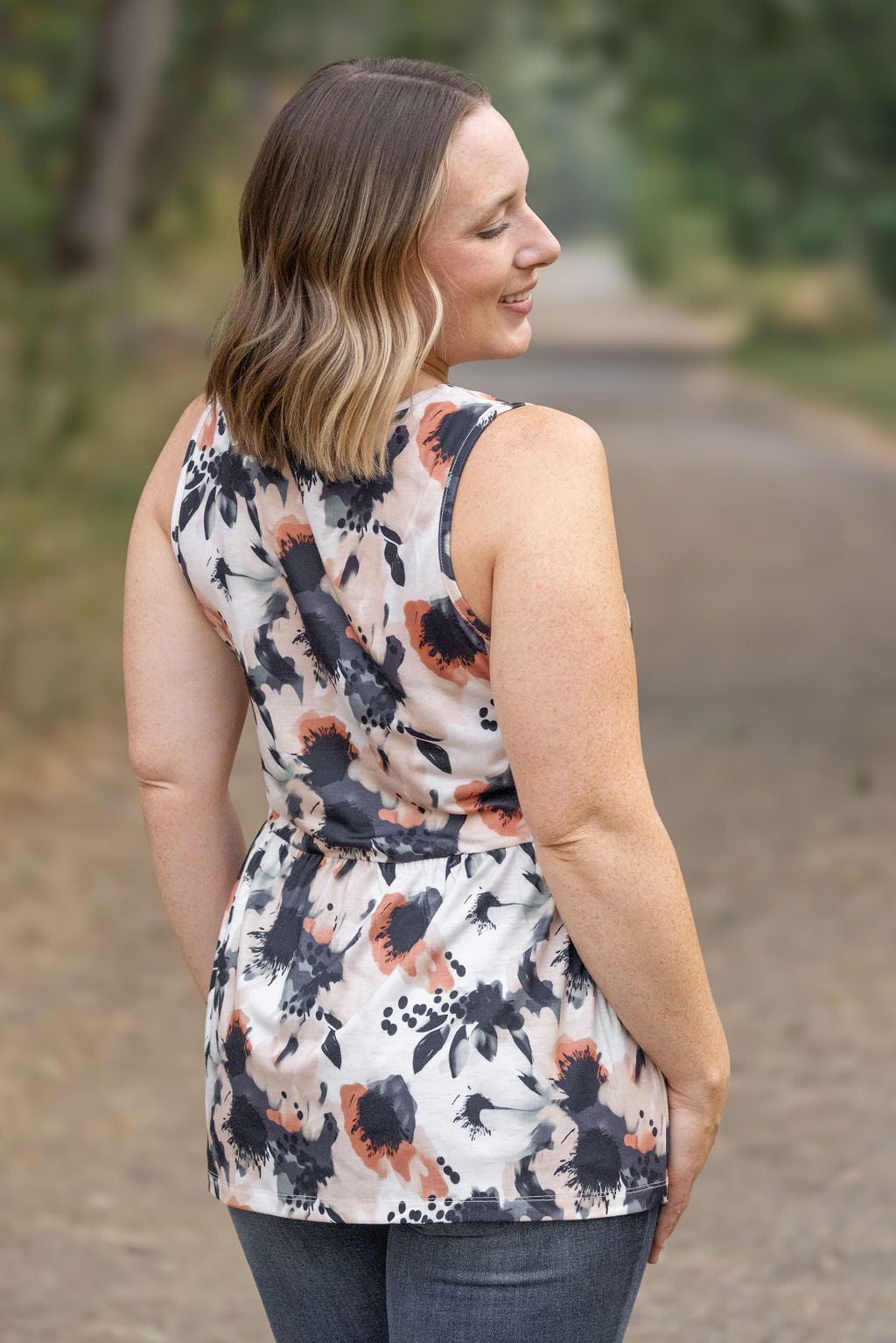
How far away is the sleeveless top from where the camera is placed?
138 cm

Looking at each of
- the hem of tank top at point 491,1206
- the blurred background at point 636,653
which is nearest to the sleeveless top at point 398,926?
the hem of tank top at point 491,1206

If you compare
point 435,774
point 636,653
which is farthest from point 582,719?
point 636,653

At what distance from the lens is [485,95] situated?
1482 millimetres

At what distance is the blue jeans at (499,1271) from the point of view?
140 cm

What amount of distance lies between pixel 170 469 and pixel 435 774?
0.40 meters

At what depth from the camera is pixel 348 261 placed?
137cm

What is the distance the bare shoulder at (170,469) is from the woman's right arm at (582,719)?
368 mm

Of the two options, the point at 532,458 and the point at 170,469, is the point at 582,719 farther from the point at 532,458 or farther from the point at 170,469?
the point at 170,469

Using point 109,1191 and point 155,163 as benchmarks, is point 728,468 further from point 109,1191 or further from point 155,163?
point 109,1191

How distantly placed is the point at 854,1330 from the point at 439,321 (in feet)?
8.36

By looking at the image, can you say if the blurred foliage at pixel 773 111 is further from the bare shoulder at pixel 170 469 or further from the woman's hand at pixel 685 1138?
the woman's hand at pixel 685 1138

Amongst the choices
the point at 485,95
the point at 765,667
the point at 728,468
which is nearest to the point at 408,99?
the point at 485,95

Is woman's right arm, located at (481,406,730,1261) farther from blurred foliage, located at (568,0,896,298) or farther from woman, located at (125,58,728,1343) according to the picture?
blurred foliage, located at (568,0,896,298)

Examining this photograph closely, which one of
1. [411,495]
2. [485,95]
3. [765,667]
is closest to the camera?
[411,495]
